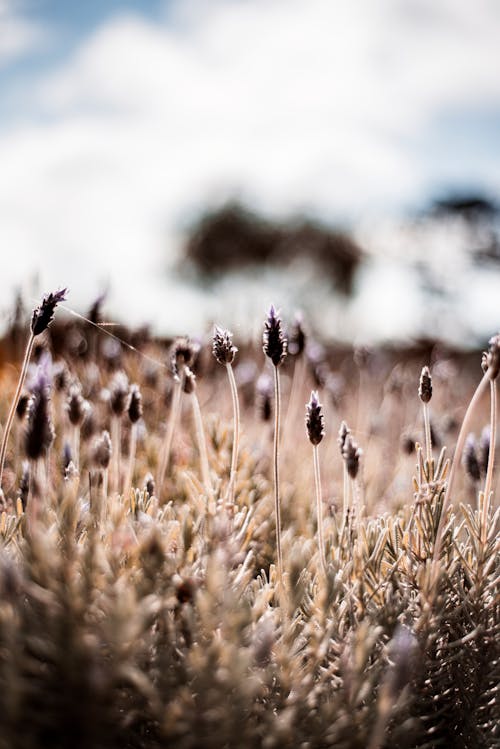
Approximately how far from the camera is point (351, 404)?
4367mm

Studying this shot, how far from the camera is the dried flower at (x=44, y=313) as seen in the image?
1279 millimetres

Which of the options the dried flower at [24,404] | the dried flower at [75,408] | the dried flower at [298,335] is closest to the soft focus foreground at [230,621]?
the dried flower at [75,408]

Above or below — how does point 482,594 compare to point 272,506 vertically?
below

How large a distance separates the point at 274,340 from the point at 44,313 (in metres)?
0.44

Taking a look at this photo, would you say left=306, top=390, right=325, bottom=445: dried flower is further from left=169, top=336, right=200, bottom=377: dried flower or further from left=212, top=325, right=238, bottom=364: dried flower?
left=169, top=336, right=200, bottom=377: dried flower

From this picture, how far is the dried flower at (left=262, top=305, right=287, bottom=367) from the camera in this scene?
1.33m

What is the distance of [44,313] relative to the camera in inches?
50.7

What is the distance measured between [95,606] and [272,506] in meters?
1.00

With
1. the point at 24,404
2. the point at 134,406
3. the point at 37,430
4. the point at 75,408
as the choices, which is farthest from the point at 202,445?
the point at 37,430

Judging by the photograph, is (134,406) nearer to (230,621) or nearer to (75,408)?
(75,408)

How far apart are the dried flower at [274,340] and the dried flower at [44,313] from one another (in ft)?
1.33

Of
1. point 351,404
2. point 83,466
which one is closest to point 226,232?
point 351,404

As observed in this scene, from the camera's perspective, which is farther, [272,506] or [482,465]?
[272,506]

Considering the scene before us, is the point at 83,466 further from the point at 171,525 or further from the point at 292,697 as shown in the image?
the point at 292,697
